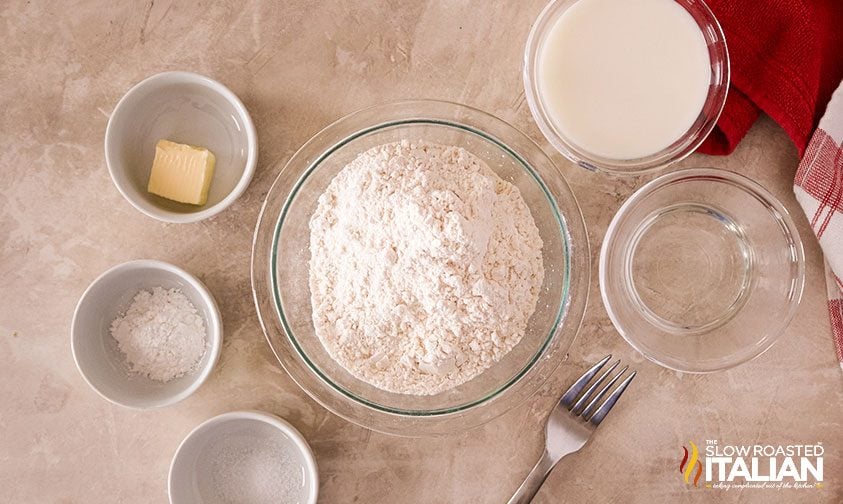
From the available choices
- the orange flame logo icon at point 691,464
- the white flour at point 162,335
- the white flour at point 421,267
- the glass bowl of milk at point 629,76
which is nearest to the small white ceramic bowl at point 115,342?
the white flour at point 162,335

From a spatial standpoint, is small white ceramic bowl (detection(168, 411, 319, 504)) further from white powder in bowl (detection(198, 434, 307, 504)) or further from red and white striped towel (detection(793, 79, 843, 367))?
red and white striped towel (detection(793, 79, 843, 367))

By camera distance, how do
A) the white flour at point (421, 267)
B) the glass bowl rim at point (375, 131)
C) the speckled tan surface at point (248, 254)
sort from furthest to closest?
1. the speckled tan surface at point (248, 254)
2. the glass bowl rim at point (375, 131)
3. the white flour at point (421, 267)

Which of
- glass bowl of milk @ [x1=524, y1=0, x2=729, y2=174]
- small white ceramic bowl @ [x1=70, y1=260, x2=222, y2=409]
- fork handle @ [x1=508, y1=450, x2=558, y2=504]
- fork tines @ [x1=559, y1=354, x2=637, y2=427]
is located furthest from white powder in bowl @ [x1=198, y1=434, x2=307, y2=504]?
glass bowl of milk @ [x1=524, y1=0, x2=729, y2=174]

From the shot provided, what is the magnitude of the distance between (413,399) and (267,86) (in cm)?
74

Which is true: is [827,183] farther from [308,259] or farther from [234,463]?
[234,463]

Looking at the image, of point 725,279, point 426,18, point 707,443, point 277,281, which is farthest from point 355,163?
point 707,443

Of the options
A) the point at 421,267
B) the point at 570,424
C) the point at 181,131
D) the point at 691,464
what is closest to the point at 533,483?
the point at 570,424

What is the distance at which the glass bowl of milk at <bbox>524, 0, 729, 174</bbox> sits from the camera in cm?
124

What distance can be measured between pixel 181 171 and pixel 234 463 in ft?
2.07

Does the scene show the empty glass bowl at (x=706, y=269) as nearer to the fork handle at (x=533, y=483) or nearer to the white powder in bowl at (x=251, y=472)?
the fork handle at (x=533, y=483)

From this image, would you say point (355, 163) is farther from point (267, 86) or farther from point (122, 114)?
point (122, 114)

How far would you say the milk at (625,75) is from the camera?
4.08 ft

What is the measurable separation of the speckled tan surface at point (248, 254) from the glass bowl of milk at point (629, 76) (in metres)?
0.09

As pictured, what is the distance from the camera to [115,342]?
50.9 inches
